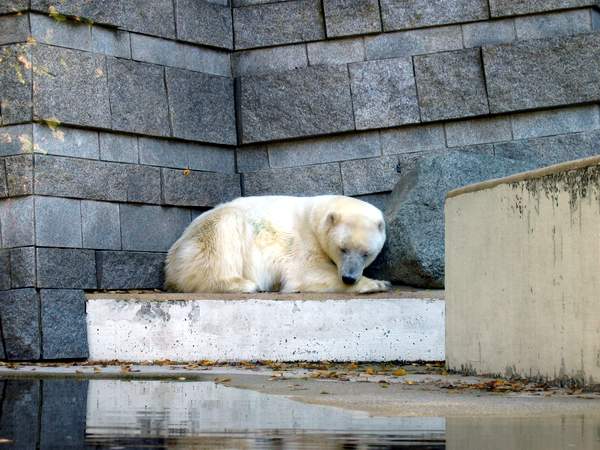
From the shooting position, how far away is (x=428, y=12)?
1013 centimetres

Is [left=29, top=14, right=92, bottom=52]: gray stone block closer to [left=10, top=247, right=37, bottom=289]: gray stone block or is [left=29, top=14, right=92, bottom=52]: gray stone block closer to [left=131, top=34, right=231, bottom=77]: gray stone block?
[left=131, top=34, right=231, bottom=77]: gray stone block

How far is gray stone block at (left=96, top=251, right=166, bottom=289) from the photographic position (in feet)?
29.4

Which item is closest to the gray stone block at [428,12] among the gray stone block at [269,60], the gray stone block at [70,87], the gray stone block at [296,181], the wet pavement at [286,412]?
the gray stone block at [269,60]

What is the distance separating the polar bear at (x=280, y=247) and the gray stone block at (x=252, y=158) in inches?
21.2

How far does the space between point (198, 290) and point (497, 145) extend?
2727 mm

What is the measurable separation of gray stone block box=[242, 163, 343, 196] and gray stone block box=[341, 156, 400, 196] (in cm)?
8

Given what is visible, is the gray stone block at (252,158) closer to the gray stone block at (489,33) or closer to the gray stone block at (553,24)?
the gray stone block at (489,33)

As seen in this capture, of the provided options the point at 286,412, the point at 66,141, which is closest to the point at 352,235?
the point at 66,141

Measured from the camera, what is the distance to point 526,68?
9992 mm

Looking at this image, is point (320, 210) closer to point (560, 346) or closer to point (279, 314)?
point (279, 314)

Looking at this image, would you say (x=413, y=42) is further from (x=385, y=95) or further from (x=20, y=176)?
(x=20, y=176)

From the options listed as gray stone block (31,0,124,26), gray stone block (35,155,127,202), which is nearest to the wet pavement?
gray stone block (35,155,127,202)

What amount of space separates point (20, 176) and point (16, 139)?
0.90 feet

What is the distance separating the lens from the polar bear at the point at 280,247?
934 centimetres
